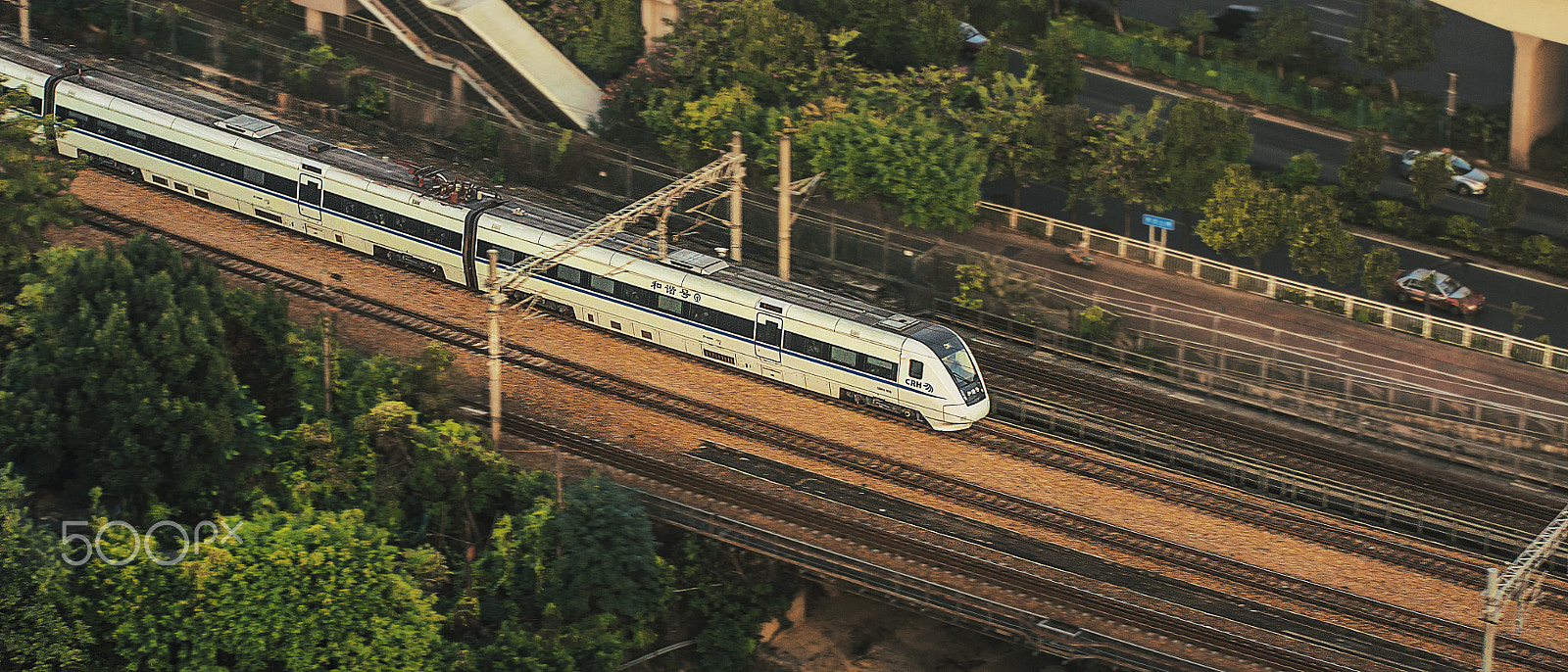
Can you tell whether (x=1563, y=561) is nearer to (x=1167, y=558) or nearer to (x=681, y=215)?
(x=1167, y=558)

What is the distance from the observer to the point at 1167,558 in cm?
5831

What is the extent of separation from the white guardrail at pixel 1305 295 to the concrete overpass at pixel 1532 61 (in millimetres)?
13076

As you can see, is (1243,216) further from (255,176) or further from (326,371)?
(255,176)

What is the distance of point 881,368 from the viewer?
2472 inches

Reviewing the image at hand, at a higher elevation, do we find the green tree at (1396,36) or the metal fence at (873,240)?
the green tree at (1396,36)

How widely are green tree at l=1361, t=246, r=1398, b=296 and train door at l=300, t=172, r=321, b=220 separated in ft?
129

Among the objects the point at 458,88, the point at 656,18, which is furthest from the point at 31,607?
the point at 656,18

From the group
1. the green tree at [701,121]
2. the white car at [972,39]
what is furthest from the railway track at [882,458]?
the white car at [972,39]

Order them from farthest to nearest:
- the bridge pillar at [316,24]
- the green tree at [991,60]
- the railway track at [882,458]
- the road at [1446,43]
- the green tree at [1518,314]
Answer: the road at [1446,43] → the bridge pillar at [316,24] → the green tree at [991,60] → the green tree at [1518,314] → the railway track at [882,458]

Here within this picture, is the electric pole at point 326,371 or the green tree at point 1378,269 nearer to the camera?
the electric pole at point 326,371

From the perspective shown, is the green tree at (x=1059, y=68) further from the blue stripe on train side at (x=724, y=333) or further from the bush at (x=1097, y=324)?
the blue stripe on train side at (x=724, y=333)

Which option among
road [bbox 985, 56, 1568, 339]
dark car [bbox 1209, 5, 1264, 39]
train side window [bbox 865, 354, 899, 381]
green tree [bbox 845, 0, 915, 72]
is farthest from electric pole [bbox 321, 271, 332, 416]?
dark car [bbox 1209, 5, 1264, 39]

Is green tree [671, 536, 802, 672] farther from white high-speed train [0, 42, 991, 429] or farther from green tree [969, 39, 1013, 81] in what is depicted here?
green tree [969, 39, 1013, 81]

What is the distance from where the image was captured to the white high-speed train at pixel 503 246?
63062 mm
